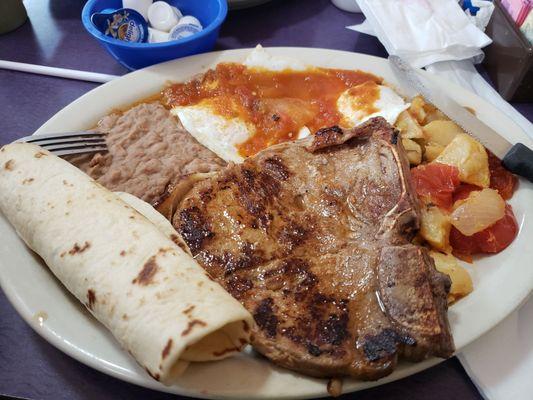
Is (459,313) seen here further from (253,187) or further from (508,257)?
(253,187)

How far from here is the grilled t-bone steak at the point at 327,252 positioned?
1.56 meters

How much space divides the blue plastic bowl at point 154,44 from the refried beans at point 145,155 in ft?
1.18

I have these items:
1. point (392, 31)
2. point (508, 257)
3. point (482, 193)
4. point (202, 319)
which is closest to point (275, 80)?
point (392, 31)

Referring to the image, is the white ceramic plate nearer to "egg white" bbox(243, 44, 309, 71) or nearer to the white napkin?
the white napkin

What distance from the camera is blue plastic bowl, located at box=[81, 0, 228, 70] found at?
2.69 meters

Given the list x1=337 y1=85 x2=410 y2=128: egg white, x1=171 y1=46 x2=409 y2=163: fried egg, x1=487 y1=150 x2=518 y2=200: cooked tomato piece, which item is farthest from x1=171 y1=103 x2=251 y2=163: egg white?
x1=487 y1=150 x2=518 y2=200: cooked tomato piece

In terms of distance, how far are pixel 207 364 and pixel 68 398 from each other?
569mm

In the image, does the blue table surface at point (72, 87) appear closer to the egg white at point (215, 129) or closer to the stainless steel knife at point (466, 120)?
the stainless steel knife at point (466, 120)

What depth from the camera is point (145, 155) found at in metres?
Result: 2.39

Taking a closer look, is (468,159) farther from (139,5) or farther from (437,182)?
(139,5)

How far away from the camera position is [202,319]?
1.42m

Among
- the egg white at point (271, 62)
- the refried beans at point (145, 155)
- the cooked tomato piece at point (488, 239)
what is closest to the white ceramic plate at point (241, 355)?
the cooked tomato piece at point (488, 239)

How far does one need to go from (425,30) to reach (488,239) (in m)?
1.64

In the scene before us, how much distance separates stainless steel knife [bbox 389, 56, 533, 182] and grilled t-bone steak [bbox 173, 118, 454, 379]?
1.58 feet
